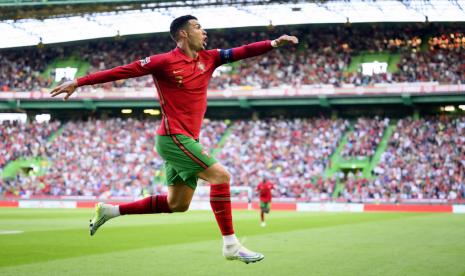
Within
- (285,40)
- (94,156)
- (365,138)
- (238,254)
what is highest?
(285,40)

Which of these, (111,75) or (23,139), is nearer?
(111,75)

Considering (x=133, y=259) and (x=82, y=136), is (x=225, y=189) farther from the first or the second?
(x=82, y=136)

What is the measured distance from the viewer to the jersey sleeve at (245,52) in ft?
29.8

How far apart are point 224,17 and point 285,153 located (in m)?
10.9

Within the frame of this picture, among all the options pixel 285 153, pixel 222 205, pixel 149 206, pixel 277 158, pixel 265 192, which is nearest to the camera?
pixel 222 205

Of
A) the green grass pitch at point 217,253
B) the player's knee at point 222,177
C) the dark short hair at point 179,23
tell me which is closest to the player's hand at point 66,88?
the dark short hair at point 179,23

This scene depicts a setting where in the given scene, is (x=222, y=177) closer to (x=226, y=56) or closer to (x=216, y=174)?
(x=216, y=174)

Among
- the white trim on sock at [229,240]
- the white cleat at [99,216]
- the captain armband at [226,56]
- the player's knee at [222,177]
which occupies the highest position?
the captain armband at [226,56]

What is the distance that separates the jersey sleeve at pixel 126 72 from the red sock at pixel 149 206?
5.66ft

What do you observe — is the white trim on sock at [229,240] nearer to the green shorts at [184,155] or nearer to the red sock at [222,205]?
the red sock at [222,205]

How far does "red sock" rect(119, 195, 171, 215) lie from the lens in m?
9.47

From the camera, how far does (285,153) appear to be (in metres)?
50.1

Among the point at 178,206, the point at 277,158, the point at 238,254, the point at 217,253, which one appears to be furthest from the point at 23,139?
the point at 238,254

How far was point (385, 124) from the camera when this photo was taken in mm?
51250
